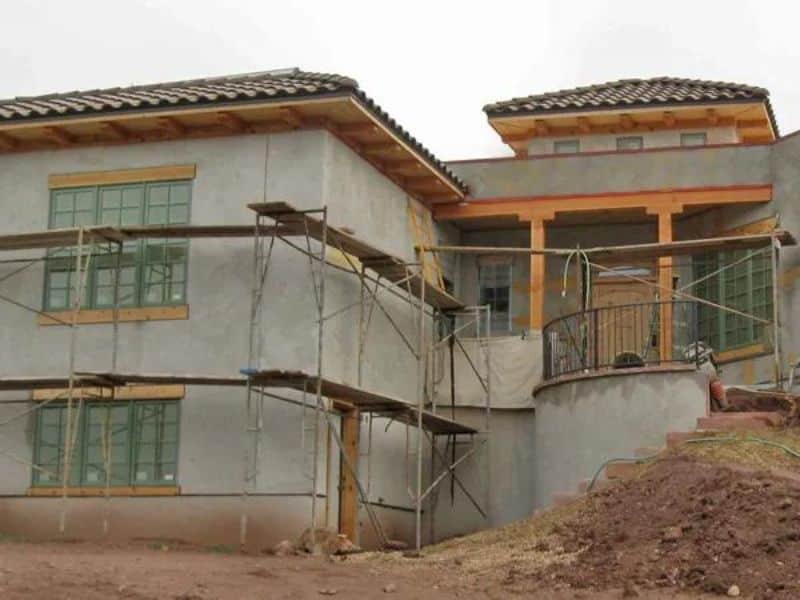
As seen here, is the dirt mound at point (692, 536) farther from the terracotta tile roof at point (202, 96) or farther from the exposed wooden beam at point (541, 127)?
the exposed wooden beam at point (541, 127)

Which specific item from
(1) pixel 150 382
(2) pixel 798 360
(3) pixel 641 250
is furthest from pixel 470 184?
(1) pixel 150 382

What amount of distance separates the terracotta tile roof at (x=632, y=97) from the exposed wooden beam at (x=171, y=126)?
786cm

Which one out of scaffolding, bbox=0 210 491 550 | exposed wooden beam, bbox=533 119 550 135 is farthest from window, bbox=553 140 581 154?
scaffolding, bbox=0 210 491 550

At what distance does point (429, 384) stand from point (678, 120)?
24.0 ft

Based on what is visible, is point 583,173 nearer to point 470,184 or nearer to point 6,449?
point 470,184

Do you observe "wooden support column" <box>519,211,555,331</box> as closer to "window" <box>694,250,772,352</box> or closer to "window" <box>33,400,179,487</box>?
"window" <box>694,250,772,352</box>

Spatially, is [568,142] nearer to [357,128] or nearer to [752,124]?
[752,124]

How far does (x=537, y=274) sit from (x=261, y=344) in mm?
5914

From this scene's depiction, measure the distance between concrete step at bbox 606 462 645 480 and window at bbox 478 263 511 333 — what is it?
6247 millimetres

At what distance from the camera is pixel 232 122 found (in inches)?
794

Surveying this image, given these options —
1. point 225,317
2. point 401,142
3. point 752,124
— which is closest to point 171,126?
point 225,317

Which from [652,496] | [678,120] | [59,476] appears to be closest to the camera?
[652,496]

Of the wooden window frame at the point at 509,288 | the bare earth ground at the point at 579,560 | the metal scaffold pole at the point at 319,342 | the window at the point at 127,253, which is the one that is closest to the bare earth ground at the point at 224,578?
the bare earth ground at the point at 579,560

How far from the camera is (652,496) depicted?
16641 millimetres
